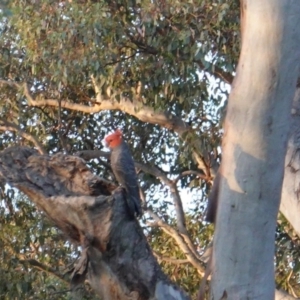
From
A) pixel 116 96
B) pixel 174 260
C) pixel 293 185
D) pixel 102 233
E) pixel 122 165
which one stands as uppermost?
pixel 116 96

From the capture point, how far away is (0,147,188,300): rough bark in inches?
138

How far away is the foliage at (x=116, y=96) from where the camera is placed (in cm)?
604

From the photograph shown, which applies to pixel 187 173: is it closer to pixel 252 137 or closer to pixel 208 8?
pixel 208 8

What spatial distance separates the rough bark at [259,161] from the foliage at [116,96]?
7.69 feet

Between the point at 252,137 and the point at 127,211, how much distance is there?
73cm

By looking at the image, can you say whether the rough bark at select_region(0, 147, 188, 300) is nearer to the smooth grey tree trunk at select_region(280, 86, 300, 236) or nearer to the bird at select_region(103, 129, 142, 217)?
the bird at select_region(103, 129, 142, 217)

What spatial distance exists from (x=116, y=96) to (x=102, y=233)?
3.46 m

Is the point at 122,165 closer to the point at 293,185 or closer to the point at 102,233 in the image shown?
the point at 293,185

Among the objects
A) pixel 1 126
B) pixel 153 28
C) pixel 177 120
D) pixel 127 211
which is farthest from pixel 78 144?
pixel 127 211

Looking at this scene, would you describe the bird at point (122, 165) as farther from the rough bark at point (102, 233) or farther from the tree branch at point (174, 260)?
the tree branch at point (174, 260)

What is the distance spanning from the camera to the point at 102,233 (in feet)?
11.5

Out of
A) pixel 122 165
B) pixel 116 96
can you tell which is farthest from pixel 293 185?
pixel 116 96

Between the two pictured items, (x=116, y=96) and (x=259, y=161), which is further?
(x=116, y=96)

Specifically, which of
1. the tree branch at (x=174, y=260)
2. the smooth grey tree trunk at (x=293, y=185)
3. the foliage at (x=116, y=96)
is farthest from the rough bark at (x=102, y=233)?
the tree branch at (x=174, y=260)
